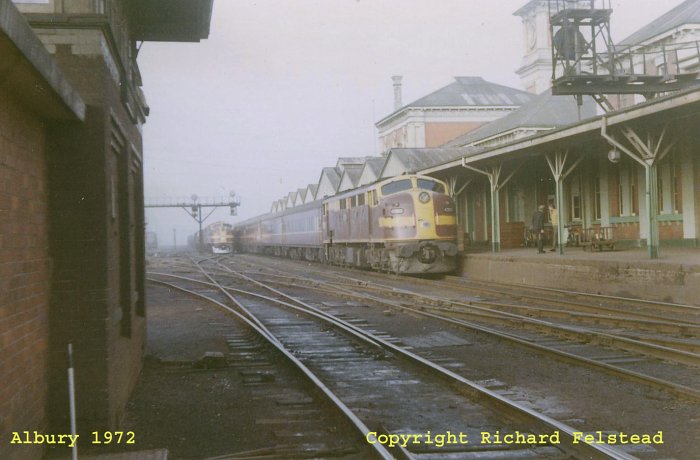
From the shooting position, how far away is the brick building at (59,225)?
4262mm

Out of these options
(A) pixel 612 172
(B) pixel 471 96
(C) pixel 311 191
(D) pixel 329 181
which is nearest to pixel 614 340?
(A) pixel 612 172

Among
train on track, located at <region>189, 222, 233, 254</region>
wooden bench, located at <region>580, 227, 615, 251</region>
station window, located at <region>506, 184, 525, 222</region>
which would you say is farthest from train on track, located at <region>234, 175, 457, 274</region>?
train on track, located at <region>189, 222, 233, 254</region>

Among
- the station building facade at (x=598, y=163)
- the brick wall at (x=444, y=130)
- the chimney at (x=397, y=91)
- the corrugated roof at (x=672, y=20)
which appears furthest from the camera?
the chimney at (x=397, y=91)

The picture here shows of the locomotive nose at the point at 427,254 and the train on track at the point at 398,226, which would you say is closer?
the train on track at the point at 398,226

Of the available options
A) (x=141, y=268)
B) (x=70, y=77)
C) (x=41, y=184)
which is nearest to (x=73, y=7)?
(x=70, y=77)

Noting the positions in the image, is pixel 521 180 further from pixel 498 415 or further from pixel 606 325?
pixel 498 415

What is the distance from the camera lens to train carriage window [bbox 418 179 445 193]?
22.2 metres

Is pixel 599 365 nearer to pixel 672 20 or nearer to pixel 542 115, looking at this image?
pixel 672 20

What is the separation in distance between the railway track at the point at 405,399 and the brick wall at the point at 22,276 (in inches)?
94.3

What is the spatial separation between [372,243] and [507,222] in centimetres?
816

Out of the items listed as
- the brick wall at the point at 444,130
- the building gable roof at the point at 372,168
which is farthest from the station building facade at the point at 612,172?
the brick wall at the point at 444,130

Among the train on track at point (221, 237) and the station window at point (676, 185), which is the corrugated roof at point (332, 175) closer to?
the train on track at point (221, 237)

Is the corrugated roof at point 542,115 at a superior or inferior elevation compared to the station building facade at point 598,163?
superior

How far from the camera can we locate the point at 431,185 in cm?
2236
